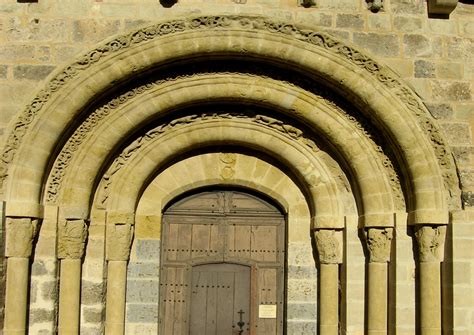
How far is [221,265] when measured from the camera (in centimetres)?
829

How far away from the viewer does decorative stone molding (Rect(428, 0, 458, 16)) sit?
758 cm

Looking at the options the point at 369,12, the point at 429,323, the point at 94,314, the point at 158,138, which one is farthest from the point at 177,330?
the point at 369,12

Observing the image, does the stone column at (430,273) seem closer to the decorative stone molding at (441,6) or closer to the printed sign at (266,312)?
the printed sign at (266,312)

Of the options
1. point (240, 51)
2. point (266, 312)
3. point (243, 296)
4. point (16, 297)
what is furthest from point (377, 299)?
point (16, 297)

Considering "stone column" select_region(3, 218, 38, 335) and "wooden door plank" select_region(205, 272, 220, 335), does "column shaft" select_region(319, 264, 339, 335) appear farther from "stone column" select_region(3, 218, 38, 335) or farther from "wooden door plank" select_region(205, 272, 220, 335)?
"stone column" select_region(3, 218, 38, 335)

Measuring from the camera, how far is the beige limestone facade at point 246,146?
7.32 meters

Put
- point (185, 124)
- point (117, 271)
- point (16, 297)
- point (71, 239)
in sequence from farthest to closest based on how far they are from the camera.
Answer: point (185, 124), point (117, 271), point (71, 239), point (16, 297)

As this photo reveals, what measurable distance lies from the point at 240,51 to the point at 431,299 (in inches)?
125

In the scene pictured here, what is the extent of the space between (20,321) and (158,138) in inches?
94.9

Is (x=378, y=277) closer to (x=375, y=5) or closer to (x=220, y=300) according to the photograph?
(x=220, y=300)

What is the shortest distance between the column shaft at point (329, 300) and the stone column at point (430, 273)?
95 cm

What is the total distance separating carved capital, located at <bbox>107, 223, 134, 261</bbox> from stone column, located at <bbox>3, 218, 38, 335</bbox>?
34.4 inches

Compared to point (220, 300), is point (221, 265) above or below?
above

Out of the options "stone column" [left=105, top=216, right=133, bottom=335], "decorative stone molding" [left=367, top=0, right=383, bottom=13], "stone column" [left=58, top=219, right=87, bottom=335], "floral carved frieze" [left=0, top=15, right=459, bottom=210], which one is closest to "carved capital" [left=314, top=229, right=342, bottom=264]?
"floral carved frieze" [left=0, top=15, right=459, bottom=210]
